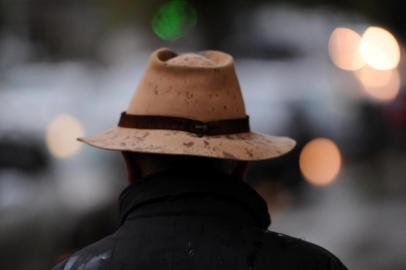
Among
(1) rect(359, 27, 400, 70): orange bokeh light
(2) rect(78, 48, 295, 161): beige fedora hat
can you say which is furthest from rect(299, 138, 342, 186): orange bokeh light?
(2) rect(78, 48, 295, 161): beige fedora hat

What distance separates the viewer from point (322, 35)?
1062 centimetres

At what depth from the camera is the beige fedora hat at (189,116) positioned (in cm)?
234

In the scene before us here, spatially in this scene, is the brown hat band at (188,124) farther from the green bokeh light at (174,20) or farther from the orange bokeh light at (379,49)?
the green bokeh light at (174,20)

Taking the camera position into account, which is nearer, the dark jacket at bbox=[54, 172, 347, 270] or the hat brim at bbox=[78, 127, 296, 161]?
the dark jacket at bbox=[54, 172, 347, 270]

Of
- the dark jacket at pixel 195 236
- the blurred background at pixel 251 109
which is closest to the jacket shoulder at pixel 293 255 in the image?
the dark jacket at pixel 195 236

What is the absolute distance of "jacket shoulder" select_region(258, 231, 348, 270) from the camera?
2.18 m

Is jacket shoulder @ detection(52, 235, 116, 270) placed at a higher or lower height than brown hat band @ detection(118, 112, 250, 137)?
lower

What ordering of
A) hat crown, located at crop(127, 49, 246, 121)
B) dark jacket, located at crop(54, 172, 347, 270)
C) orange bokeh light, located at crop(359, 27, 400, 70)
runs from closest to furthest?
dark jacket, located at crop(54, 172, 347, 270), hat crown, located at crop(127, 49, 246, 121), orange bokeh light, located at crop(359, 27, 400, 70)

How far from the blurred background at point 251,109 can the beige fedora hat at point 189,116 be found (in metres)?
5.04

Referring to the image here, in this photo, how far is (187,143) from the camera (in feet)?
7.55

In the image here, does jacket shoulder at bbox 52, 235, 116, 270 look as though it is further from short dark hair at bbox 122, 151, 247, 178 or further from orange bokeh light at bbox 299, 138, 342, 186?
orange bokeh light at bbox 299, 138, 342, 186

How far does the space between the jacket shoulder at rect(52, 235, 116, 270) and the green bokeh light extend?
1040 cm

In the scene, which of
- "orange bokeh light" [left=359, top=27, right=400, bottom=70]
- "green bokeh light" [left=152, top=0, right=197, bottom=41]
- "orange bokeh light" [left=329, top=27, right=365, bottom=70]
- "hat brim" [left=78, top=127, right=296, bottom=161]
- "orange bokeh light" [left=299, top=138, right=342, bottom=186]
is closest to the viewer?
"hat brim" [left=78, top=127, right=296, bottom=161]

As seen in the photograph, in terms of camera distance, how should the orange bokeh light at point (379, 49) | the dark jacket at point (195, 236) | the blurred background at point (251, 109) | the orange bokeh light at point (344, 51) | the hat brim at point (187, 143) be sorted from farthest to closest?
1. the orange bokeh light at point (379, 49)
2. the orange bokeh light at point (344, 51)
3. the blurred background at point (251, 109)
4. the hat brim at point (187, 143)
5. the dark jacket at point (195, 236)
